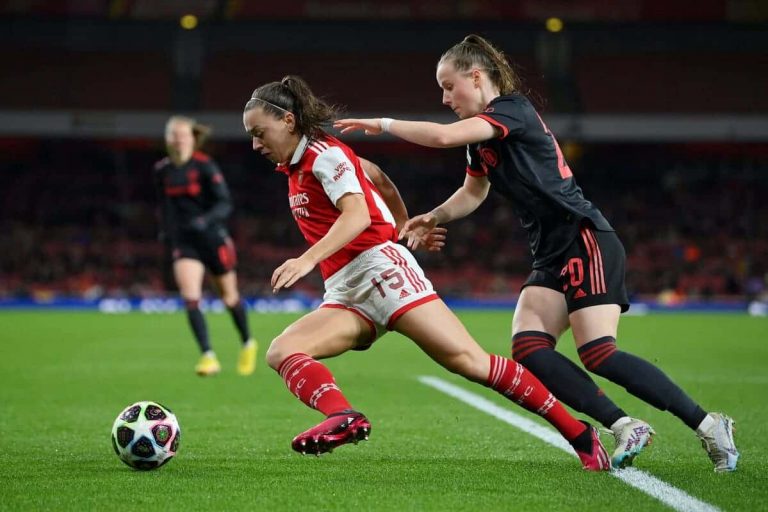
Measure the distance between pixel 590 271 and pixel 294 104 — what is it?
1.52 m

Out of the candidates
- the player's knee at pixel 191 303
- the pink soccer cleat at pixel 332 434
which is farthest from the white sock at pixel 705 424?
the player's knee at pixel 191 303

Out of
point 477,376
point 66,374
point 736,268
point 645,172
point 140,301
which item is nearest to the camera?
point 477,376

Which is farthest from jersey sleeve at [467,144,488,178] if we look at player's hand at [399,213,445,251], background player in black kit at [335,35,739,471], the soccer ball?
the soccer ball

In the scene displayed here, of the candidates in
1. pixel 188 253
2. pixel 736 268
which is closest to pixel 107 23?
pixel 736 268

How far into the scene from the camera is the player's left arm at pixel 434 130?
4316 millimetres

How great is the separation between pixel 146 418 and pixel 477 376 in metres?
1.55

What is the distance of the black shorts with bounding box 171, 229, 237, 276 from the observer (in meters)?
10.0

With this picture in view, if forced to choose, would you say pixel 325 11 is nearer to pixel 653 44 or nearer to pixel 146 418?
pixel 653 44

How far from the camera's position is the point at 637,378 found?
465 centimetres

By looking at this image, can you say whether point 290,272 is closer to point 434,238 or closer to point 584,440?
point 434,238

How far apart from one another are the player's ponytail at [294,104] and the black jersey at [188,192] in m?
5.48

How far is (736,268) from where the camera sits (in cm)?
2798

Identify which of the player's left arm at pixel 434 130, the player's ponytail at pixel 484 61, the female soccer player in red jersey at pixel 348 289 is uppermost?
the player's ponytail at pixel 484 61

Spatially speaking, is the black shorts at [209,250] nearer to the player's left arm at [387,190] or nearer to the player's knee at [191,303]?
the player's knee at [191,303]
